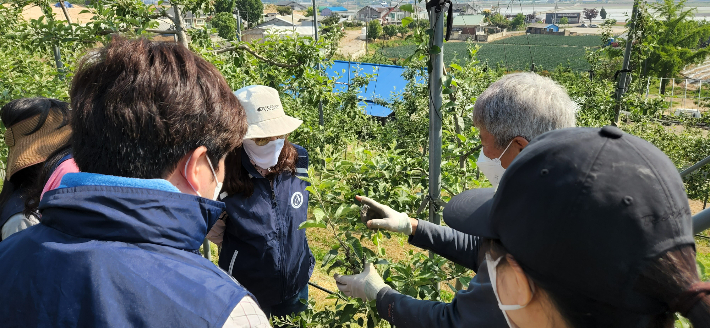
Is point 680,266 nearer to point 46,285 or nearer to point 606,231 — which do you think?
point 606,231

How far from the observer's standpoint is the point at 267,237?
2.39m

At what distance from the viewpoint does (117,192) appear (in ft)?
3.17

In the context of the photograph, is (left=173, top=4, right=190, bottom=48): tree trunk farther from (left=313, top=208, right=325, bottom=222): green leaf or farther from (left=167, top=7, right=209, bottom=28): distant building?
(left=313, top=208, right=325, bottom=222): green leaf

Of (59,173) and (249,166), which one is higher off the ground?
(59,173)


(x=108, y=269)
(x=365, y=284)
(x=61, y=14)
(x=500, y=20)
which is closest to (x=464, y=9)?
(x=365, y=284)

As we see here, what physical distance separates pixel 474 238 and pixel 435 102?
70cm

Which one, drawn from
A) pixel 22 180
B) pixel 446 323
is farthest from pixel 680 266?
pixel 22 180

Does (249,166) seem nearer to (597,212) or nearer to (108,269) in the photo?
(108,269)

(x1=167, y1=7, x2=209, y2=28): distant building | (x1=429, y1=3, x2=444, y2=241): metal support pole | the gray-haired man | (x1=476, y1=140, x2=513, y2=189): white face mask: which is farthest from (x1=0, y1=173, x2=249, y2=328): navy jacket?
(x1=167, y1=7, x2=209, y2=28): distant building

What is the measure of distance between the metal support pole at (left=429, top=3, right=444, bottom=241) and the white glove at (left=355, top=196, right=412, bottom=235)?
379 millimetres

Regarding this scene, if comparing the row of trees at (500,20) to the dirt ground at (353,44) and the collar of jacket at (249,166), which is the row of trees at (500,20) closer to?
the collar of jacket at (249,166)

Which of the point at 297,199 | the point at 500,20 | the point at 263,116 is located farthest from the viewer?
the point at 500,20

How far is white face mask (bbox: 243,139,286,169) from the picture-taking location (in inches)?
93.6

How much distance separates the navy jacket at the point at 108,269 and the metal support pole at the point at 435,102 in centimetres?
146
